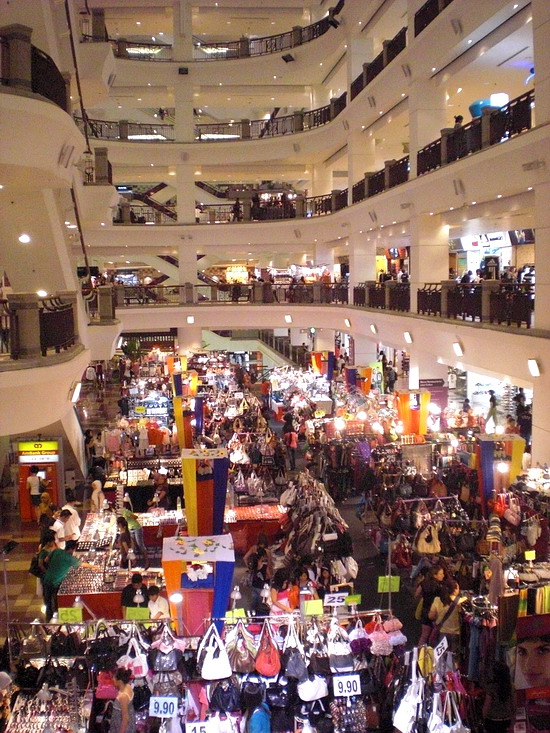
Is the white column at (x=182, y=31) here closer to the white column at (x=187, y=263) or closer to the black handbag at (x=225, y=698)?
the white column at (x=187, y=263)

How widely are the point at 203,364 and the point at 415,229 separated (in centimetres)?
1092

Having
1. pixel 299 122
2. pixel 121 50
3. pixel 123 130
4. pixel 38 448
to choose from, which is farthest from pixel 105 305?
pixel 121 50

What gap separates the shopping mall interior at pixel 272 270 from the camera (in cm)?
969

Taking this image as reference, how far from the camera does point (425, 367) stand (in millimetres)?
17406

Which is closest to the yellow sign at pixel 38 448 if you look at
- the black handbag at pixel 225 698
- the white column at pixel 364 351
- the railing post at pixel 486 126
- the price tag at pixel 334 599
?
the price tag at pixel 334 599

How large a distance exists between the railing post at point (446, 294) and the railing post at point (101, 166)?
668 centimetres

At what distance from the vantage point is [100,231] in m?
27.2

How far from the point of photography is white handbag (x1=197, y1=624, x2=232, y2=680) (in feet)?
21.2

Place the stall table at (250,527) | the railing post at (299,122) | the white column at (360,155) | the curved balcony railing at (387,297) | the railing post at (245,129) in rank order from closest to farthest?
the stall table at (250,527)
the curved balcony railing at (387,297)
the white column at (360,155)
the railing post at (299,122)
the railing post at (245,129)

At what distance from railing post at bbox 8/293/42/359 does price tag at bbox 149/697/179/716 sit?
3550mm

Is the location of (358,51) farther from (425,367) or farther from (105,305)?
(105,305)

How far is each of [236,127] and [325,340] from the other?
9113mm

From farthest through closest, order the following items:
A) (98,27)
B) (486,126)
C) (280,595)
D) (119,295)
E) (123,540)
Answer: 1. (119,295)
2. (98,27)
3. (486,126)
4. (123,540)
5. (280,595)

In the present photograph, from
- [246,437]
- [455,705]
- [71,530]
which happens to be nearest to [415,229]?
[246,437]
